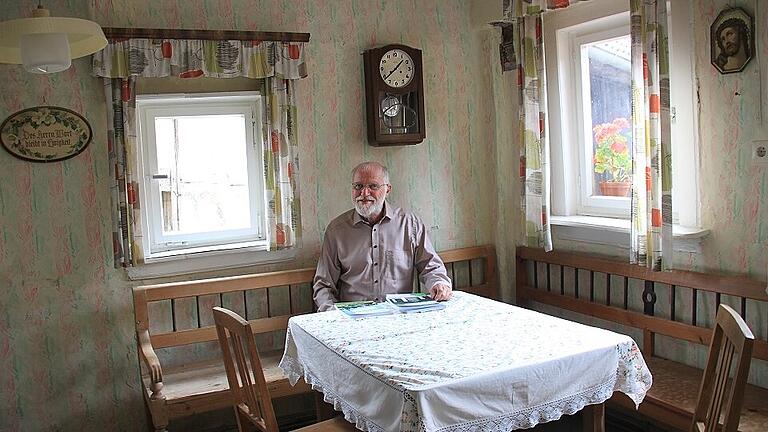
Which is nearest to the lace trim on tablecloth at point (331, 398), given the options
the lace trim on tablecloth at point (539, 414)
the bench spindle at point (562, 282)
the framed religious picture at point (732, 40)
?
the lace trim on tablecloth at point (539, 414)

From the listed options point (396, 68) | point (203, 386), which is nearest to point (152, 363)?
point (203, 386)

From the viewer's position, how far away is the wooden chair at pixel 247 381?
2.46 meters

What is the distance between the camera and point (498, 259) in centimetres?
444

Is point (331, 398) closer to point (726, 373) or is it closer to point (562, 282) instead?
point (726, 373)

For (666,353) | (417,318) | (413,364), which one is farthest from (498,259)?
(413,364)

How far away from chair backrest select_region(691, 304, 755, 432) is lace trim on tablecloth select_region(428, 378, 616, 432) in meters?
0.28

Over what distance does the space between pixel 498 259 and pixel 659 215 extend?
51.5 inches

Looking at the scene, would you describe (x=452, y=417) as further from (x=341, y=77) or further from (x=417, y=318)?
(x=341, y=77)

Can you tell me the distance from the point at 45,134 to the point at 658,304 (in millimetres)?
2885

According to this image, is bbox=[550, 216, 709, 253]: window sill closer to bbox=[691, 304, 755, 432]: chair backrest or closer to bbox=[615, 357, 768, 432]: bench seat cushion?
bbox=[615, 357, 768, 432]: bench seat cushion

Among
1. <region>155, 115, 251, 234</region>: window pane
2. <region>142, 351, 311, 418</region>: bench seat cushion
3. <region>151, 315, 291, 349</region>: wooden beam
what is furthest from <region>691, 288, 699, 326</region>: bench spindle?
<region>155, 115, 251, 234</region>: window pane

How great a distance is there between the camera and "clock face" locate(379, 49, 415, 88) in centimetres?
407

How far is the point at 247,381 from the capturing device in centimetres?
263

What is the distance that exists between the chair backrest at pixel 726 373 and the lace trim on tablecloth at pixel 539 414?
0.28 meters
